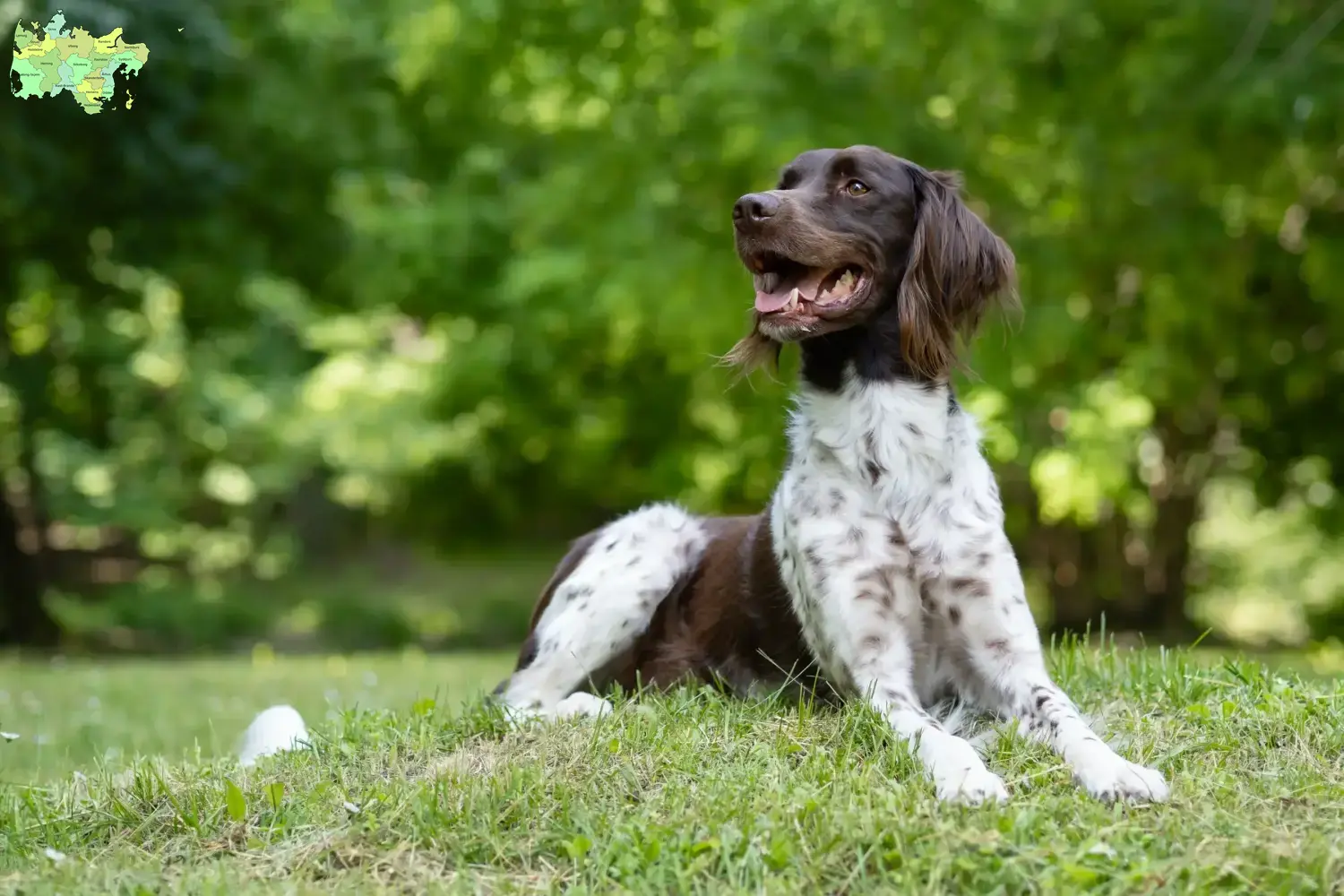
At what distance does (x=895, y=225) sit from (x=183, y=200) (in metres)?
8.35

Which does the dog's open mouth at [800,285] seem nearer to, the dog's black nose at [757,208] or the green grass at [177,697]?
the dog's black nose at [757,208]

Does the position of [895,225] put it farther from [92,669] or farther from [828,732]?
[92,669]

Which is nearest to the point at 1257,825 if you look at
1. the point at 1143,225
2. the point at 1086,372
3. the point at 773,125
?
the point at 773,125

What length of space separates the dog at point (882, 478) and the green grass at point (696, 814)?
0.66ft

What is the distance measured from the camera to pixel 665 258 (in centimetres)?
823

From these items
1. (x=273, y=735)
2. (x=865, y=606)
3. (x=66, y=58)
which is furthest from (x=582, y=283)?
(x=865, y=606)

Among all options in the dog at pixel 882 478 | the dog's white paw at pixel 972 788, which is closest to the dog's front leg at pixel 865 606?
the dog at pixel 882 478

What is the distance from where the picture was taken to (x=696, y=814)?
279 cm

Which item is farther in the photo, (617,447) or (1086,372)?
(617,447)

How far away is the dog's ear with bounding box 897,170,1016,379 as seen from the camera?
3.59 metres

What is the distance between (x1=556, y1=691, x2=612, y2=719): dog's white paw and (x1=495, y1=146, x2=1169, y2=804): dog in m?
0.01

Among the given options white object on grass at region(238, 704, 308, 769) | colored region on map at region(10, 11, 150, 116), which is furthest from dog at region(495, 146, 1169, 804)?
colored region on map at region(10, 11, 150, 116)

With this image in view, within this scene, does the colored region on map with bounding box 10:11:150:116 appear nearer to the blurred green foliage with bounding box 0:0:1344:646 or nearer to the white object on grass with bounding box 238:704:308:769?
the blurred green foliage with bounding box 0:0:1344:646

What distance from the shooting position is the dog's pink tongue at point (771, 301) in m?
3.53
